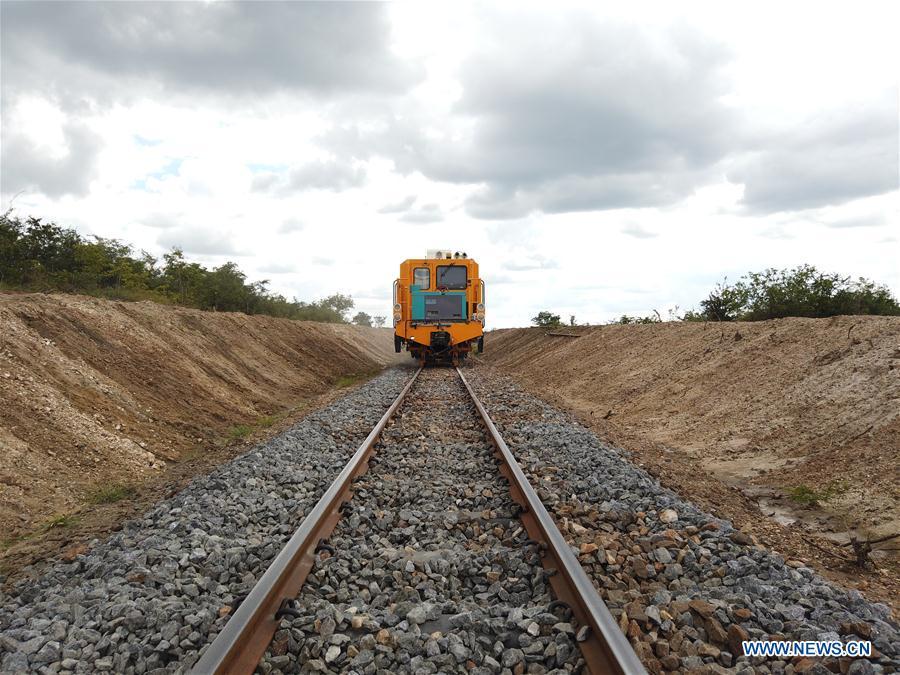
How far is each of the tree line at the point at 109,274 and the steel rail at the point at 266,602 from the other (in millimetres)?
13820

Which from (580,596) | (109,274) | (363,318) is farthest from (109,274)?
(363,318)

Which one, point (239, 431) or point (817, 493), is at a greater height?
point (817, 493)

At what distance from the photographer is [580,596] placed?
10.4 ft

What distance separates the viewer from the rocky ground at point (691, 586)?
2.87m

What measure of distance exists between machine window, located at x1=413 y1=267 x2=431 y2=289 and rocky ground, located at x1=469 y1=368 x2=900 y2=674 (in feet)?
46.2

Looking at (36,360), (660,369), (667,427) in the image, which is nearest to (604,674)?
(667,427)

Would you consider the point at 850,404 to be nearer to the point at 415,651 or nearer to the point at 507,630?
the point at 507,630

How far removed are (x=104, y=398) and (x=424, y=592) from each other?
693cm

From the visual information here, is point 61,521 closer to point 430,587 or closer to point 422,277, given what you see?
point 430,587

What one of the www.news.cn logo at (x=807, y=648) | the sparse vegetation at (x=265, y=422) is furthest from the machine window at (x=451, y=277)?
the www.news.cn logo at (x=807, y=648)

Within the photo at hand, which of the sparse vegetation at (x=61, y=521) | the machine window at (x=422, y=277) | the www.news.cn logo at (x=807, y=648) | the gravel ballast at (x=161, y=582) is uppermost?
the machine window at (x=422, y=277)

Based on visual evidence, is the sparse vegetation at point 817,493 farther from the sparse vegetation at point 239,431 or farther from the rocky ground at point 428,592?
the sparse vegetation at point 239,431

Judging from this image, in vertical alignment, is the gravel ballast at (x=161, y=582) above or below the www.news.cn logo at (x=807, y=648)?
below

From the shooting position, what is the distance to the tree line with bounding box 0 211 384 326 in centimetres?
1511
